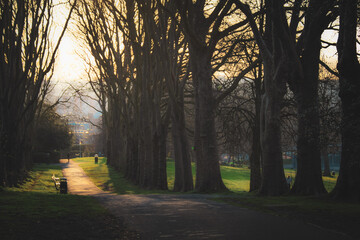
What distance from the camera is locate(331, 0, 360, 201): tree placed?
962 cm

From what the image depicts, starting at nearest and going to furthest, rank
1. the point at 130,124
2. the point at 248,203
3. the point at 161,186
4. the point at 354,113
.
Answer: the point at 354,113 → the point at 248,203 → the point at 161,186 → the point at 130,124

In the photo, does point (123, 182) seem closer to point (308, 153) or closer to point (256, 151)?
point (256, 151)

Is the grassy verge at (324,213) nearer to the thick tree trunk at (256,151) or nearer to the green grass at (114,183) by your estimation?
the green grass at (114,183)

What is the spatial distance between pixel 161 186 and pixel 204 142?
6984 millimetres

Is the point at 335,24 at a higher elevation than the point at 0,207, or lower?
higher

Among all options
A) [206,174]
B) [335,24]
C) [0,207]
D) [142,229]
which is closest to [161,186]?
A: [206,174]

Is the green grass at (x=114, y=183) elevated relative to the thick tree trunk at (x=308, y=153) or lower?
lower

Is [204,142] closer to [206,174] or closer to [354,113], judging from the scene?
[206,174]

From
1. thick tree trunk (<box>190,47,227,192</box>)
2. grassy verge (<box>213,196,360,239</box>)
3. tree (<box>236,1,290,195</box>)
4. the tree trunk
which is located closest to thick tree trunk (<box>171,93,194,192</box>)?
thick tree trunk (<box>190,47,227,192</box>)

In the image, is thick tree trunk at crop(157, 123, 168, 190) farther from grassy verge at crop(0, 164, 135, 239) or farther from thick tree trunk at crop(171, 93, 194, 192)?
grassy verge at crop(0, 164, 135, 239)

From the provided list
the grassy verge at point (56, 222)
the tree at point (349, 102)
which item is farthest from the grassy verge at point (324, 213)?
the grassy verge at point (56, 222)

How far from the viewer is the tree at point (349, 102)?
9.62 meters

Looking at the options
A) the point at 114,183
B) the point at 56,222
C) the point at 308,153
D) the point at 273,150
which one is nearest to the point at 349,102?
Answer: the point at 308,153

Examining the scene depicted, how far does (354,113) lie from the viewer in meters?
9.39
